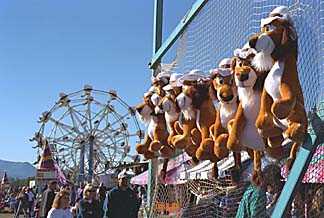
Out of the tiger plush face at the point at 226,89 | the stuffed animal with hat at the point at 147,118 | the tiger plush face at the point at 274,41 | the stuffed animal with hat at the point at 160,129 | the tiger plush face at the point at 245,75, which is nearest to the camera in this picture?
the tiger plush face at the point at 274,41

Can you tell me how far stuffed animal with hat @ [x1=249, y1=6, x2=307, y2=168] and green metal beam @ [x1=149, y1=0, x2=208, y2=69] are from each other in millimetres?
1287

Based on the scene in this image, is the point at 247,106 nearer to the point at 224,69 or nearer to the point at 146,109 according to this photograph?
the point at 224,69

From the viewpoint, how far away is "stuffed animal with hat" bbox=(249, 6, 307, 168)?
8.98 ft

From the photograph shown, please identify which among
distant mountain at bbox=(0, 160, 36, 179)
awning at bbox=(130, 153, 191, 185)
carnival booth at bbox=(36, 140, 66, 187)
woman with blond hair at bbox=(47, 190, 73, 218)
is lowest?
woman with blond hair at bbox=(47, 190, 73, 218)

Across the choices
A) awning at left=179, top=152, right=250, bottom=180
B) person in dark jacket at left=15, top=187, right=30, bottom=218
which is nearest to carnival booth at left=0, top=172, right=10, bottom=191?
person in dark jacket at left=15, top=187, right=30, bottom=218

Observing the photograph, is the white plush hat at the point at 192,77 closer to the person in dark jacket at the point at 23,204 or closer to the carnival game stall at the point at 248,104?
the carnival game stall at the point at 248,104

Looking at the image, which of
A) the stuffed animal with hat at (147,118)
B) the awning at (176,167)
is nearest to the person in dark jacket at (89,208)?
the awning at (176,167)

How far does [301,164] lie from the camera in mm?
2766

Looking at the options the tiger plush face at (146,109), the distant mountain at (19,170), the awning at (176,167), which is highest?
the distant mountain at (19,170)

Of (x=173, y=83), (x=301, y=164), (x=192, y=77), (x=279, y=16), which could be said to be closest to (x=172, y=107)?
(x=173, y=83)

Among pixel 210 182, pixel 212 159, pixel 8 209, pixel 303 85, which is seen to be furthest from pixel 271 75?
pixel 8 209

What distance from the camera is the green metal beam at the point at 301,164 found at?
2.75 meters

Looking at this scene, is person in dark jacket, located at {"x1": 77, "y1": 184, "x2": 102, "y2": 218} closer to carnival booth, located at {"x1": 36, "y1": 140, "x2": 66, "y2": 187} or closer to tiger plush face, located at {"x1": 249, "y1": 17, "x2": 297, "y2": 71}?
tiger plush face, located at {"x1": 249, "y1": 17, "x2": 297, "y2": 71}

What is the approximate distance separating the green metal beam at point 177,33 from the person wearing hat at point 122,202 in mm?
1403
